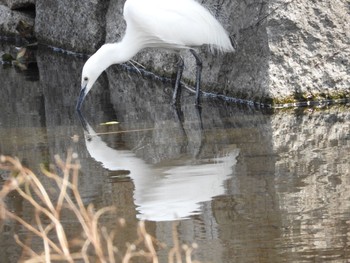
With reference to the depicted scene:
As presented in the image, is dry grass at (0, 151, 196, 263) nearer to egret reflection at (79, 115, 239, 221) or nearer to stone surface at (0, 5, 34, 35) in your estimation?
egret reflection at (79, 115, 239, 221)

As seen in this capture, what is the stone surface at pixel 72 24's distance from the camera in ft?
39.3

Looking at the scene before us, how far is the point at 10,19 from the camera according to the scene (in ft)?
45.7

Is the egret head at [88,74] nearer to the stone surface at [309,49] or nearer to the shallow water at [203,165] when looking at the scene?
the shallow water at [203,165]

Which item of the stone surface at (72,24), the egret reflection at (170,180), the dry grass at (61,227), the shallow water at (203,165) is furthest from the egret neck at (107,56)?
the dry grass at (61,227)

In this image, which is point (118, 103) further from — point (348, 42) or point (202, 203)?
point (202, 203)

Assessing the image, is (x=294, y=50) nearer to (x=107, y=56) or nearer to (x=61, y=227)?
(x=107, y=56)

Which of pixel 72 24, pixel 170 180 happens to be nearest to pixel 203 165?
pixel 170 180

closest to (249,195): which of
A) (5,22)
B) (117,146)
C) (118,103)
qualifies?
(117,146)

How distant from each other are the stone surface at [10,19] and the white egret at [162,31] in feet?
18.4

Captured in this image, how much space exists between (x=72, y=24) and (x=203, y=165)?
23.0 ft

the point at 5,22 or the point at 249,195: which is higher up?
the point at 5,22

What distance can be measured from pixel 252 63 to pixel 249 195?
11.6 feet

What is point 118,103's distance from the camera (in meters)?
8.90

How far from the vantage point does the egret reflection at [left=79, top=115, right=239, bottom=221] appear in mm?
4914
